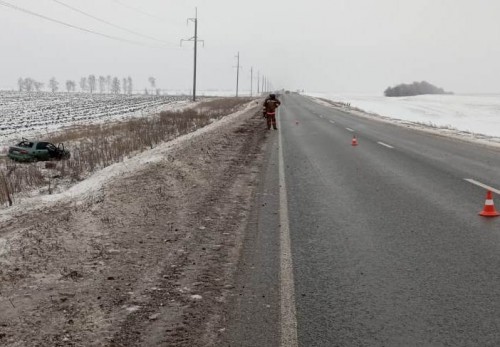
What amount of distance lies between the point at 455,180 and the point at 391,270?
5.73 m

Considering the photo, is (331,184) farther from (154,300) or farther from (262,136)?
(262,136)

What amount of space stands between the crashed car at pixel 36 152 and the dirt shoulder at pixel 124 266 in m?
9.12

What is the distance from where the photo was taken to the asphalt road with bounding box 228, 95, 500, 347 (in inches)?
133

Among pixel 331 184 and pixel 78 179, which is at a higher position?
pixel 331 184

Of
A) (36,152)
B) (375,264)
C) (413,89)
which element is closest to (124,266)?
(375,264)

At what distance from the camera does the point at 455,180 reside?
9461 mm

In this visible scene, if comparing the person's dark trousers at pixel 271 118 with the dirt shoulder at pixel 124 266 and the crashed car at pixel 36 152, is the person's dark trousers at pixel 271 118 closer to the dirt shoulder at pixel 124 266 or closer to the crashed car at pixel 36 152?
the crashed car at pixel 36 152

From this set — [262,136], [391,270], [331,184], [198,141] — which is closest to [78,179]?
[198,141]

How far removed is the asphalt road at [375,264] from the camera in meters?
3.38

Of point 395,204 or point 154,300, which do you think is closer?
point 154,300

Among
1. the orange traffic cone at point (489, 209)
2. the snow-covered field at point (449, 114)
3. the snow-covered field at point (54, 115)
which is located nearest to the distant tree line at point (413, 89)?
the snow-covered field at point (449, 114)

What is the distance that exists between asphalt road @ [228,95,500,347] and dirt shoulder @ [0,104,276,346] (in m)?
0.35

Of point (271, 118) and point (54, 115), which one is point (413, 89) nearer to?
point (54, 115)

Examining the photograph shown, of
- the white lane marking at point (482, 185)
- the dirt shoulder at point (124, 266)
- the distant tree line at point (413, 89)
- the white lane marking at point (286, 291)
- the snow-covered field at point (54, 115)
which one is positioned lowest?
the snow-covered field at point (54, 115)
